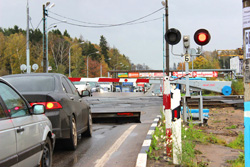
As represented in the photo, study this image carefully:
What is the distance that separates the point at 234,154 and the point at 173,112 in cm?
192

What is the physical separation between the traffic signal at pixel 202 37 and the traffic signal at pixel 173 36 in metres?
0.79

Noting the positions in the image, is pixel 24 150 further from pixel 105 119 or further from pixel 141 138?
pixel 105 119

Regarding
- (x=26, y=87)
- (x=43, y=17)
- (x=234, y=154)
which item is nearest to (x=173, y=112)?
(x=234, y=154)

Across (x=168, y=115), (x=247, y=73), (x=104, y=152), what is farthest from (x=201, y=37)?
(x=247, y=73)

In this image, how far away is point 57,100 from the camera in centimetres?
655

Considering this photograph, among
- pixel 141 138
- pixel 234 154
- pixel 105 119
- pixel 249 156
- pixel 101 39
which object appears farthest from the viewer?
pixel 101 39

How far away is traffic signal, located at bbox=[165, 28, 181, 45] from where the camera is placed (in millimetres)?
8773

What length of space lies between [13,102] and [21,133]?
429 millimetres

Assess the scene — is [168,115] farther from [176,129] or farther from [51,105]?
[51,105]

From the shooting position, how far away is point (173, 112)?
5.66m

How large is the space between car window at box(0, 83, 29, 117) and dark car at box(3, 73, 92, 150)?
1.85 metres

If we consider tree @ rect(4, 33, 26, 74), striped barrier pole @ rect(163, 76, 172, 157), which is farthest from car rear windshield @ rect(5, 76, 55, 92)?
tree @ rect(4, 33, 26, 74)

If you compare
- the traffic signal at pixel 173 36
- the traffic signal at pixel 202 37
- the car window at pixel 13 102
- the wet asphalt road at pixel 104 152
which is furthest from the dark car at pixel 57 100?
the traffic signal at pixel 202 37

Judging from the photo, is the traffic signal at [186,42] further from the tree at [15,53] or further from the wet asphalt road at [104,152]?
the tree at [15,53]
